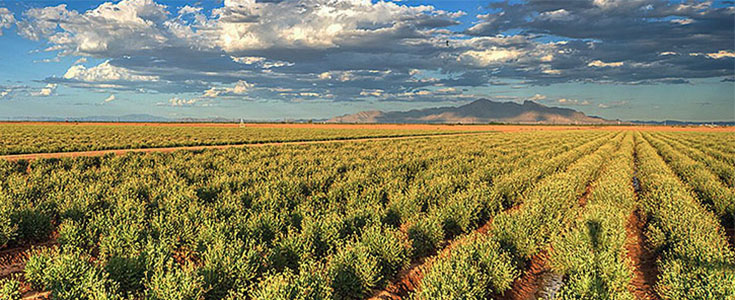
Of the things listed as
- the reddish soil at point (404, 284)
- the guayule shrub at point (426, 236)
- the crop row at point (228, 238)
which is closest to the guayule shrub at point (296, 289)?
the crop row at point (228, 238)

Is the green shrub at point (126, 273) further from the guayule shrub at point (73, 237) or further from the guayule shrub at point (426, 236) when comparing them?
the guayule shrub at point (426, 236)

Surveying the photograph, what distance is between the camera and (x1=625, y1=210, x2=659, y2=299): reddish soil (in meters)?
6.76

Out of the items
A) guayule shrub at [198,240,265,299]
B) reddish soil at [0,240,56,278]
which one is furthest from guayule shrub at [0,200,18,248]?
guayule shrub at [198,240,265,299]

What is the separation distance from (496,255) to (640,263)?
153 inches

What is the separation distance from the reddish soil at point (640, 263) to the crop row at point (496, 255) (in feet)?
4.75

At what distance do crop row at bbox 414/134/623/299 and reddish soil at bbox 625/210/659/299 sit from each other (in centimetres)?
145

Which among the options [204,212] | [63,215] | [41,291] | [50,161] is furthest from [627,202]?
[50,161]

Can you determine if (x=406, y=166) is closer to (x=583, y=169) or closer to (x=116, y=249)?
(x=583, y=169)

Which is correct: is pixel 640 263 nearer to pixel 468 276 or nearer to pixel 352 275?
pixel 468 276

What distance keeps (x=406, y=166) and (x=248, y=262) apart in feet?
50.5

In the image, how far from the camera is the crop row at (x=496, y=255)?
18.2 ft

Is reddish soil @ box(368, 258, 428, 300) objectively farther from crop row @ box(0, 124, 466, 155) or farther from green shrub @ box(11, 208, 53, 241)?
crop row @ box(0, 124, 466, 155)

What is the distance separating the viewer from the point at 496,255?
6.46m

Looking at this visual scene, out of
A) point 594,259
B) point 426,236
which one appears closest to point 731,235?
point 594,259
